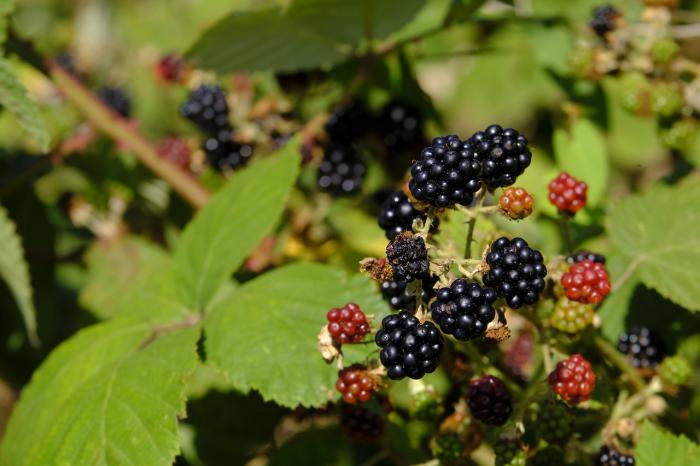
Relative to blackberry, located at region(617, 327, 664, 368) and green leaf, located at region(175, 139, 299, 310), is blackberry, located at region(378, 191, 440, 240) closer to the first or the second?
green leaf, located at region(175, 139, 299, 310)

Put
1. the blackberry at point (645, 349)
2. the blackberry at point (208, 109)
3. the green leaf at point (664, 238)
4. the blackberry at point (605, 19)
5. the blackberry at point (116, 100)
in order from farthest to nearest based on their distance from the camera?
the blackberry at point (116, 100)
the blackberry at point (208, 109)
the blackberry at point (605, 19)
the blackberry at point (645, 349)
the green leaf at point (664, 238)

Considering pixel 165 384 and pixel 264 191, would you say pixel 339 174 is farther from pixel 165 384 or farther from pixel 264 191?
pixel 165 384

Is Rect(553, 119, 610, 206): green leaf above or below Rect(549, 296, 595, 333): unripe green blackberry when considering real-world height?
below

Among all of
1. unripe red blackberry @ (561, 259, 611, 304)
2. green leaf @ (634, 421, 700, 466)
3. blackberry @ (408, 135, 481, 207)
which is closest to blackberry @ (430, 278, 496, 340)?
blackberry @ (408, 135, 481, 207)

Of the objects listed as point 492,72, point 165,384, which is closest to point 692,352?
point 165,384

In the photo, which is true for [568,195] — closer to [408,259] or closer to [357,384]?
[408,259]

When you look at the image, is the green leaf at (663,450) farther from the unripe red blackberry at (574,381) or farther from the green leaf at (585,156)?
the green leaf at (585,156)

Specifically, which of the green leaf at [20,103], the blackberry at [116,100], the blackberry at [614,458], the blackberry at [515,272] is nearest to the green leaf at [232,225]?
the green leaf at [20,103]
